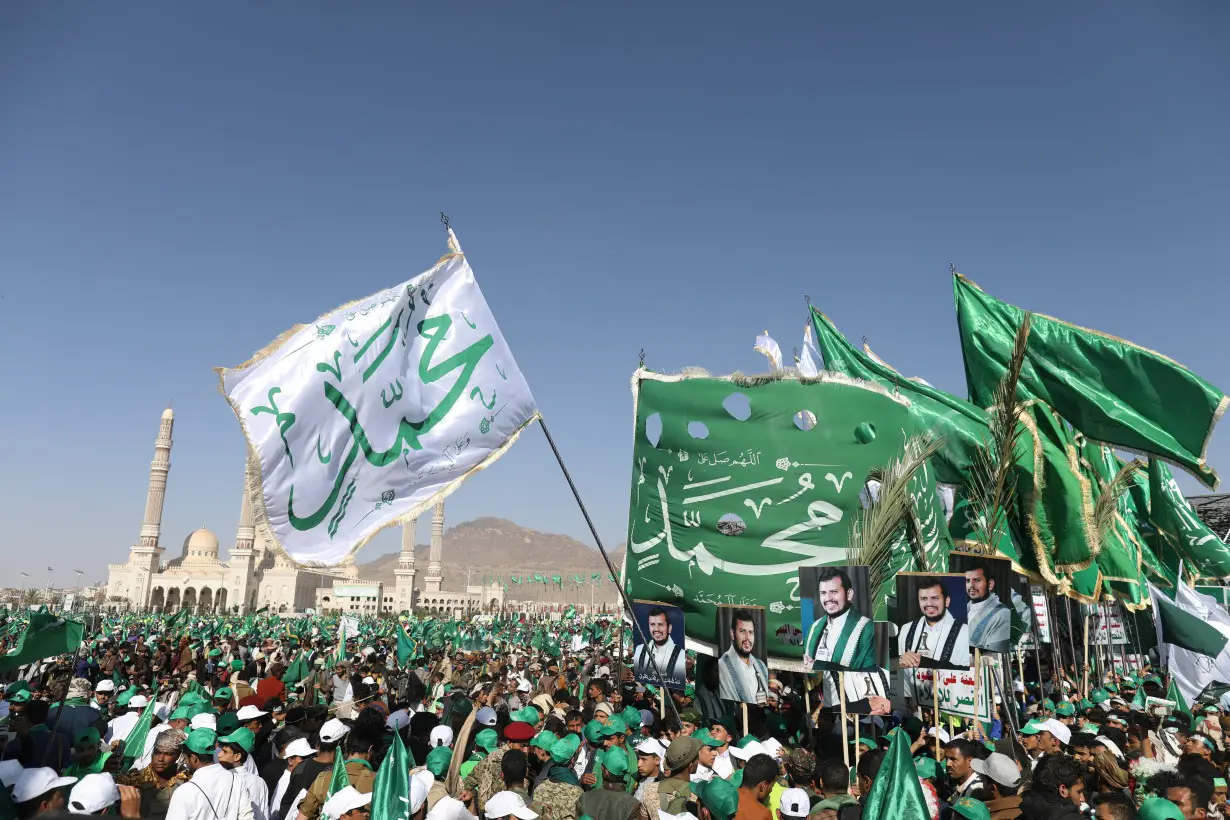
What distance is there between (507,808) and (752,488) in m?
6.70

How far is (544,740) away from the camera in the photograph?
5.95 m

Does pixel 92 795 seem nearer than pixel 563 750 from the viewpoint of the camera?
Yes

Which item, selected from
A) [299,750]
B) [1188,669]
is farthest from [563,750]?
[1188,669]

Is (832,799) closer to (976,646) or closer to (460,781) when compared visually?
(460,781)

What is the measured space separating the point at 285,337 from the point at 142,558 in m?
93.6

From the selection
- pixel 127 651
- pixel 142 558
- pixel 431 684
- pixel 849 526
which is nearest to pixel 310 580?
pixel 142 558

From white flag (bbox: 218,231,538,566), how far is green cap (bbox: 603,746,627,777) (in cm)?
200

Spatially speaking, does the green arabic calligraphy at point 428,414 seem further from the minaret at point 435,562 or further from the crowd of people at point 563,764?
the minaret at point 435,562

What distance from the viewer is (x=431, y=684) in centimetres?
1405

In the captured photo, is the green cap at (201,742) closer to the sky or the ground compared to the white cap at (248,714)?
closer to the sky

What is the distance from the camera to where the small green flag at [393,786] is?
3.49 metres

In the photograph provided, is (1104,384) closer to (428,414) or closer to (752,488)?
(752,488)

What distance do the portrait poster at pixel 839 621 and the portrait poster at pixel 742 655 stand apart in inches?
47.2

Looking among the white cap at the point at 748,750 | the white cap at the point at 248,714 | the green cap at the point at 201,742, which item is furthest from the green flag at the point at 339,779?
the white cap at the point at 748,750
